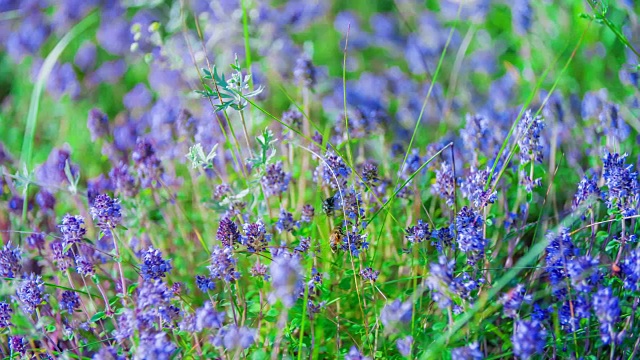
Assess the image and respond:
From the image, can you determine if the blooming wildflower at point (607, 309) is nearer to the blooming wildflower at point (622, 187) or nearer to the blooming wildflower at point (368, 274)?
the blooming wildflower at point (622, 187)

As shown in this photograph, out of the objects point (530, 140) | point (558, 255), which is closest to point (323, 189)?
point (530, 140)

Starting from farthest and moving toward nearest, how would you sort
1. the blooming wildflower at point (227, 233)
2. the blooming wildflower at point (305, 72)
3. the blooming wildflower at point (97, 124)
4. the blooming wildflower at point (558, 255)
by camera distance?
the blooming wildflower at point (97, 124) → the blooming wildflower at point (305, 72) → the blooming wildflower at point (227, 233) → the blooming wildflower at point (558, 255)

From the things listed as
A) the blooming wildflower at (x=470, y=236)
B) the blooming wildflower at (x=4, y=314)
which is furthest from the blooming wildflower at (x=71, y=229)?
the blooming wildflower at (x=470, y=236)

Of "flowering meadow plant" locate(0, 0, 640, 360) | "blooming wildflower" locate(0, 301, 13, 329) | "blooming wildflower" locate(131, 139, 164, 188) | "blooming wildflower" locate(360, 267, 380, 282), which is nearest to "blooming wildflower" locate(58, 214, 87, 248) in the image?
"flowering meadow plant" locate(0, 0, 640, 360)

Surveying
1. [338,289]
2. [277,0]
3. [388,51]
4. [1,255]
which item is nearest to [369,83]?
[388,51]

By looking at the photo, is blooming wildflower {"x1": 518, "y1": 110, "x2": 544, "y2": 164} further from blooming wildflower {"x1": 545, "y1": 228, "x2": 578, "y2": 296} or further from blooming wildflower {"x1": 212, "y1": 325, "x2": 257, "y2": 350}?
blooming wildflower {"x1": 212, "y1": 325, "x2": 257, "y2": 350}

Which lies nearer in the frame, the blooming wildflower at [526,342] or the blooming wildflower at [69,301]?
the blooming wildflower at [526,342]

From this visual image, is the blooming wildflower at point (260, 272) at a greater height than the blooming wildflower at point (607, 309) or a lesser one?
greater
